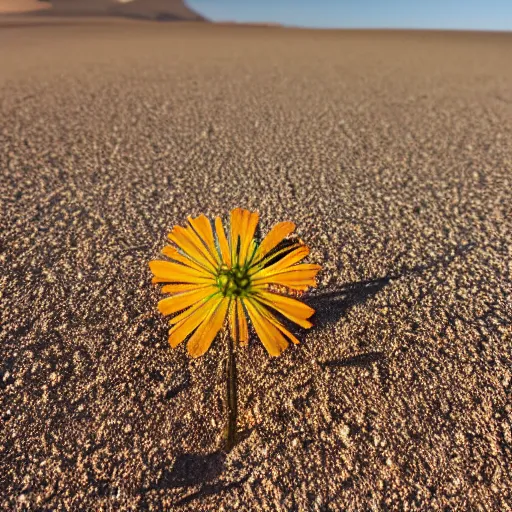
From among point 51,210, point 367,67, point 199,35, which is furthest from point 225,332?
point 199,35

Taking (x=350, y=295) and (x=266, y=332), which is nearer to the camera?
(x=266, y=332)

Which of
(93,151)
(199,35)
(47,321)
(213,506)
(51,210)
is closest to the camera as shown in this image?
(213,506)

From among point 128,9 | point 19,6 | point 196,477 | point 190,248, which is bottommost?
A: point 128,9

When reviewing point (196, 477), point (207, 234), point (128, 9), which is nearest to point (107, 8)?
point (128, 9)

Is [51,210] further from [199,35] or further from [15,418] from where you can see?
[199,35]

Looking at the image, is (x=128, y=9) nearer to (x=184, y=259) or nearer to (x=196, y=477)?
(x=184, y=259)

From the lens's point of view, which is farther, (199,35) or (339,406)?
(199,35)

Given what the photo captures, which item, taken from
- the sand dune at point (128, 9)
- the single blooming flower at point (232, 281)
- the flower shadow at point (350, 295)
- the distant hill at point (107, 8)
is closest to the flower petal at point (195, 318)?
the single blooming flower at point (232, 281)

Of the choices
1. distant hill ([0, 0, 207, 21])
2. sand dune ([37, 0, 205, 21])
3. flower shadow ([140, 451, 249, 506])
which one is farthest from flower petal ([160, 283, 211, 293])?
sand dune ([37, 0, 205, 21])
